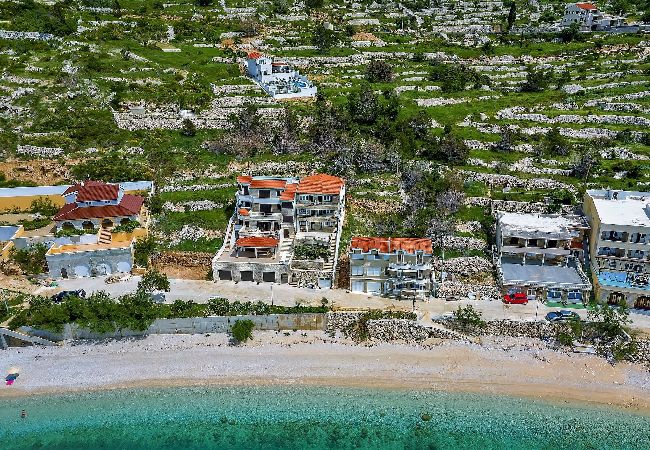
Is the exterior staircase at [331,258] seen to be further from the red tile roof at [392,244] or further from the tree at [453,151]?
the tree at [453,151]

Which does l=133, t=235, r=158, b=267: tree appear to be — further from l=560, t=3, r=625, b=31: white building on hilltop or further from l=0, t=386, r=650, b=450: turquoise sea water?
l=560, t=3, r=625, b=31: white building on hilltop

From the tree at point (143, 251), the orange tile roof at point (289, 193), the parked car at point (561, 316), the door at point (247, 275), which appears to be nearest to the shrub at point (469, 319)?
the parked car at point (561, 316)

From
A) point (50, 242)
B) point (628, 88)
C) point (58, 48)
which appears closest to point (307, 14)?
point (58, 48)

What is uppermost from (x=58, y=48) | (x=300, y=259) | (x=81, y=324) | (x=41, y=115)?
(x=58, y=48)

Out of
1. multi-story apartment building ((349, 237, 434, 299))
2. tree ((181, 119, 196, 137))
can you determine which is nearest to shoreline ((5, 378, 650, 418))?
multi-story apartment building ((349, 237, 434, 299))

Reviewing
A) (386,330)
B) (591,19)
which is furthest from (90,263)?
(591,19)

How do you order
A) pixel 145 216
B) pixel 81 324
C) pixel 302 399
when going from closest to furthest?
1. pixel 302 399
2. pixel 81 324
3. pixel 145 216

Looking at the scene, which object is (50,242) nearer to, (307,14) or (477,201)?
(477,201)

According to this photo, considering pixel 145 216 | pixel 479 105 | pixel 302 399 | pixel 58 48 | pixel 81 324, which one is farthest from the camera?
pixel 58 48
